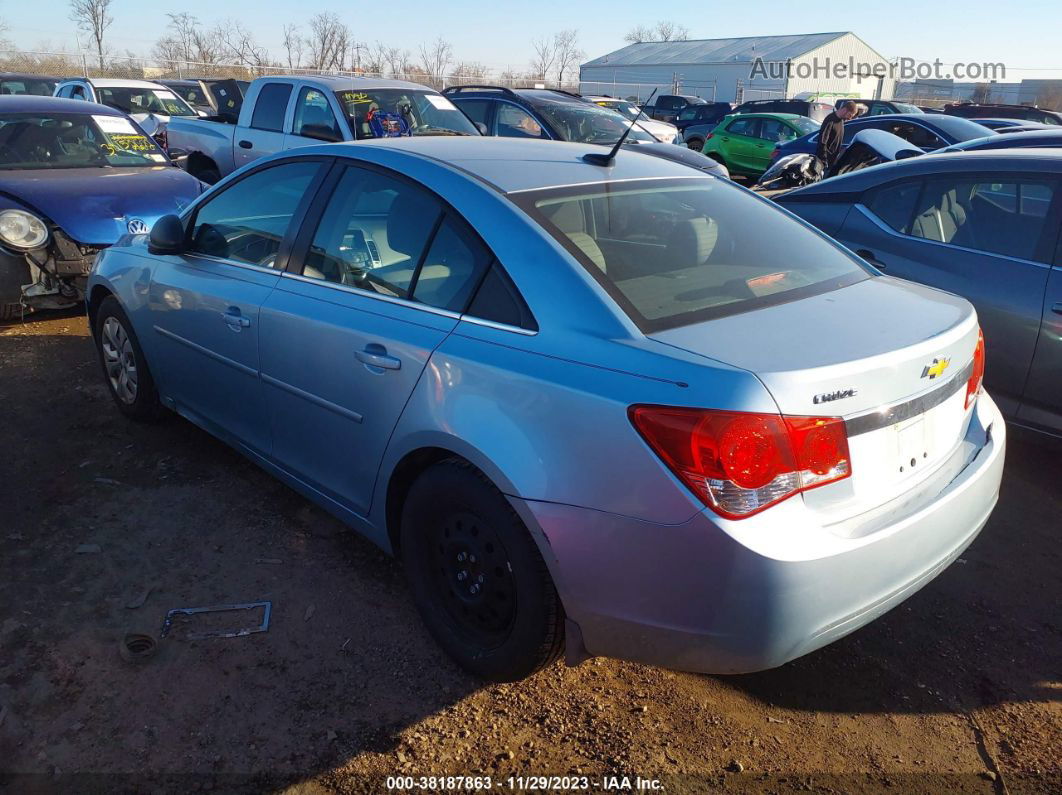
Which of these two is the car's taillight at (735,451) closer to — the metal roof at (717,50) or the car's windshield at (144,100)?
the car's windshield at (144,100)

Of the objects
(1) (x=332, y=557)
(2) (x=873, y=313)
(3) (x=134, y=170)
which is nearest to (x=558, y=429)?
(2) (x=873, y=313)

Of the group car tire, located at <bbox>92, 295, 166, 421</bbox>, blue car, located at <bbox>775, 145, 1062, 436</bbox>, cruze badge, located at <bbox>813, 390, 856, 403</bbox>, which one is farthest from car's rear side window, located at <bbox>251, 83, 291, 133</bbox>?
cruze badge, located at <bbox>813, 390, 856, 403</bbox>

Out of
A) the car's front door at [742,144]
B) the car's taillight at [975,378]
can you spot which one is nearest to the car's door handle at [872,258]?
the car's taillight at [975,378]

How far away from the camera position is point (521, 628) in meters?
2.46

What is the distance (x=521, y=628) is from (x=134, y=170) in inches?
258

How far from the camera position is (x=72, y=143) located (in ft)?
24.1

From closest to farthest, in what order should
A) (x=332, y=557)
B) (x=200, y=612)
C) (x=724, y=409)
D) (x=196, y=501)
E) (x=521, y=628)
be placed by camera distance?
(x=724, y=409) < (x=521, y=628) < (x=200, y=612) < (x=332, y=557) < (x=196, y=501)

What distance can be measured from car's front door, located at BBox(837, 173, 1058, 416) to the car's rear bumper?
196cm

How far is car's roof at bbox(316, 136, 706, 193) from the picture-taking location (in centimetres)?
285

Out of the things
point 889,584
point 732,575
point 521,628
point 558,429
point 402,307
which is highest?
point 402,307

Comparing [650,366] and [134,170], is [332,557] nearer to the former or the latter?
[650,366]

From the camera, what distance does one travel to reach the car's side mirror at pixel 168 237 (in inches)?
149

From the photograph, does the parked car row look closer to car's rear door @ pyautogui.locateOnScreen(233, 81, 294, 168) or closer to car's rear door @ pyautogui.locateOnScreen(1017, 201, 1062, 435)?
car's rear door @ pyautogui.locateOnScreen(1017, 201, 1062, 435)

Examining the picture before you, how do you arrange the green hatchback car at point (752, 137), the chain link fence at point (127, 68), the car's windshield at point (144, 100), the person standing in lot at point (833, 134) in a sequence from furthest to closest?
the chain link fence at point (127, 68)
the green hatchback car at point (752, 137)
the car's windshield at point (144, 100)
the person standing in lot at point (833, 134)
